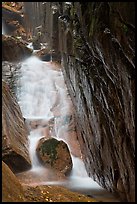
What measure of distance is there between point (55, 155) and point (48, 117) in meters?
5.83

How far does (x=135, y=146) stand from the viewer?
6.48 m

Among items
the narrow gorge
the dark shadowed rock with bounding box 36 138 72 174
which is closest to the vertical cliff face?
the narrow gorge

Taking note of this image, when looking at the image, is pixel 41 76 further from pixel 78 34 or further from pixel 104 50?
pixel 104 50

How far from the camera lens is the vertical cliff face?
5648 millimetres

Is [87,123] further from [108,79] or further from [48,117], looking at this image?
[48,117]

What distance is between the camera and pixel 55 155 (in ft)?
41.1

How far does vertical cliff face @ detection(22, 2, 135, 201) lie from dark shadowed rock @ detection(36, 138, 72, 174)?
7.04 feet

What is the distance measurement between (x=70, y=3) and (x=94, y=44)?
1536 mm

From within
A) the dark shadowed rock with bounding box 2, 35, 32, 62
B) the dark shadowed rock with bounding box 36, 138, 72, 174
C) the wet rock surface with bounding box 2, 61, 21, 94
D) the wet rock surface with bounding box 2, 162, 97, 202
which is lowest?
the dark shadowed rock with bounding box 36, 138, 72, 174

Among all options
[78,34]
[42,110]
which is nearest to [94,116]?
[78,34]

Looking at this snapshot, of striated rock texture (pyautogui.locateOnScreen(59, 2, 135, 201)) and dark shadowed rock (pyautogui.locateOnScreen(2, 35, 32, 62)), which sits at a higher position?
dark shadowed rock (pyautogui.locateOnScreen(2, 35, 32, 62))

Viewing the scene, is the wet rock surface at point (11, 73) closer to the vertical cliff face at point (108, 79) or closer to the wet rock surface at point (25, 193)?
the vertical cliff face at point (108, 79)

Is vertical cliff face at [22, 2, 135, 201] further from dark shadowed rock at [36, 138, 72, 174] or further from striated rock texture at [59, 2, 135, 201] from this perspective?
dark shadowed rock at [36, 138, 72, 174]

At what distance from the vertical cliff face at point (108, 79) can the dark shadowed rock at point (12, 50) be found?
15938 millimetres
